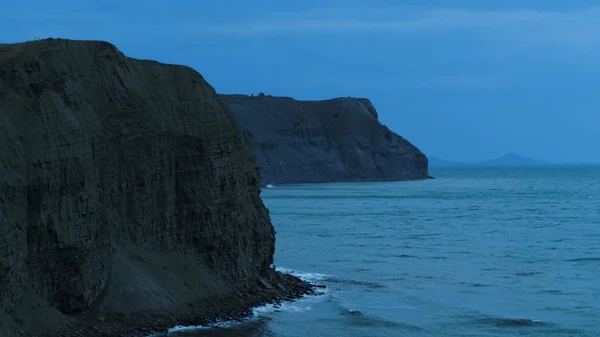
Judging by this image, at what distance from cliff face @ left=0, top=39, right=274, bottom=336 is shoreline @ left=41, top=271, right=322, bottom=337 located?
347mm

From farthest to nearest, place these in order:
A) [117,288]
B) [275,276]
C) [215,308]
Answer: [275,276]
[215,308]
[117,288]

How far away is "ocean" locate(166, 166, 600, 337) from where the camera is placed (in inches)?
1115

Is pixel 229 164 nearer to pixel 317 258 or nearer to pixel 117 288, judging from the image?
pixel 117 288

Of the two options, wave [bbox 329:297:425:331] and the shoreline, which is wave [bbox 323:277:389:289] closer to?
the shoreline

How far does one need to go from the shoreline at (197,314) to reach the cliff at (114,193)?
102mm

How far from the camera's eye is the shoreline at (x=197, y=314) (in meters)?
23.1

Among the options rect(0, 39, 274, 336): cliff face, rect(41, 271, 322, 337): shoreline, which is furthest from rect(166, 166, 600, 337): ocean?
rect(0, 39, 274, 336): cliff face

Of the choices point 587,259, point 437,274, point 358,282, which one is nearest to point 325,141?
point 587,259

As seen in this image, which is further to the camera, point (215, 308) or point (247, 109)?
point (247, 109)

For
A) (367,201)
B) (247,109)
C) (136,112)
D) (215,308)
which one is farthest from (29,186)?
(247,109)

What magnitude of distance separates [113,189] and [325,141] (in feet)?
484

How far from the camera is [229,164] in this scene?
2998 cm

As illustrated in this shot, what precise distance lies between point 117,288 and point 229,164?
6.67 metres

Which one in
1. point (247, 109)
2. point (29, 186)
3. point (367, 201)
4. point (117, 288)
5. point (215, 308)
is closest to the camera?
point (29, 186)
